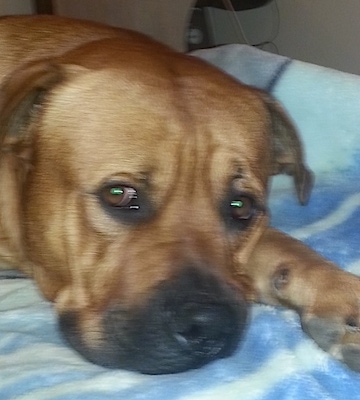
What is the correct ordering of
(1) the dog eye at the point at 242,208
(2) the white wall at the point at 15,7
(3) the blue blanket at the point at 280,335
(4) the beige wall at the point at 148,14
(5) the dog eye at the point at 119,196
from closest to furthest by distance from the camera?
(3) the blue blanket at the point at 280,335, (5) the dog eye at the point at 119,196, (1) the dog eye at the point at 242,208, (4) the beige wall at the point at 148,14, (2) the white wall at the point at 15,7

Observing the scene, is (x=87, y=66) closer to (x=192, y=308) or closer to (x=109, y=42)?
(x=109, y=42)

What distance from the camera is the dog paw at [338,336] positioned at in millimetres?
1277

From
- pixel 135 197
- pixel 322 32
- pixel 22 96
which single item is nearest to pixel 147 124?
A: pixel 135 197

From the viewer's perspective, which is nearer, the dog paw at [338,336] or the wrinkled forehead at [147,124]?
the dog paw at [338,336]

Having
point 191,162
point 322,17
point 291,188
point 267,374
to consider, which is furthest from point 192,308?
point 322,17

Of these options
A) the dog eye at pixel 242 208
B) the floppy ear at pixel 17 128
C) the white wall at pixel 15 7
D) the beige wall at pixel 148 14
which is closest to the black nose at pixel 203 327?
the dog eye at pixel 242 208

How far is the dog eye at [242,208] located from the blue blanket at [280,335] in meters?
0.18

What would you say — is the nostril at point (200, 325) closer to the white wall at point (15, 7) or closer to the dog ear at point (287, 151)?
the dog ear at point (287, 151)

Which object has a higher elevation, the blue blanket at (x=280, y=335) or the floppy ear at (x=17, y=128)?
the floppy ear at (x=17, y=128)

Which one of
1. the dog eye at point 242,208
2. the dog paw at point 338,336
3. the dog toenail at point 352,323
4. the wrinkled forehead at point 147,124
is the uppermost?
the wrinkled forehead at point 147,124

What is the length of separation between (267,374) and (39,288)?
536 millimetres

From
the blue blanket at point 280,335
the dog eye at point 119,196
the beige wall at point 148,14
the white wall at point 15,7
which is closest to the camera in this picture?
the blue blanket at point 280,335

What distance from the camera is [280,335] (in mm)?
1355

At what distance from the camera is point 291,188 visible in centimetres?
197
